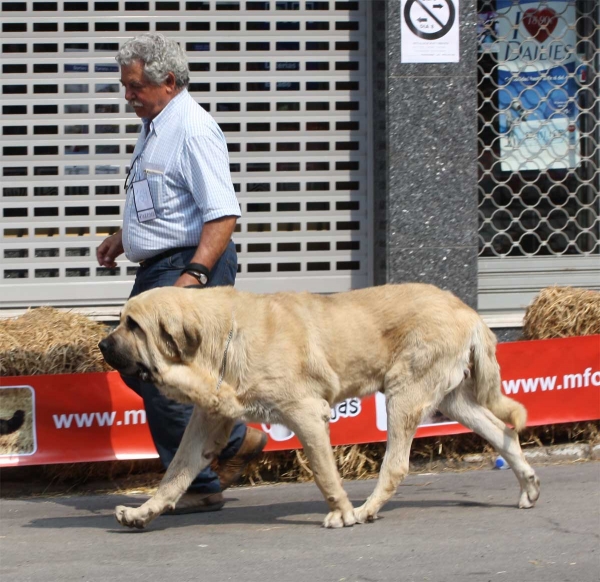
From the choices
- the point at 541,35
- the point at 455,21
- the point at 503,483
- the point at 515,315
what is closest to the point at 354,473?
the point at 503,483

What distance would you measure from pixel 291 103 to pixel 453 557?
14.9 feet

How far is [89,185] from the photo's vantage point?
27.3 feet

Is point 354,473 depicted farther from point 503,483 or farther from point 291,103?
point 291,103

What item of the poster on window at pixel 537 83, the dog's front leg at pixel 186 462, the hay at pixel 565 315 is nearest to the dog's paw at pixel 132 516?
the dog's front leg at pixel 186 462

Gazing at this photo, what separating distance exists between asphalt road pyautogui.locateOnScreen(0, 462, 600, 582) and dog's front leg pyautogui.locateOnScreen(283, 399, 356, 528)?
20cm

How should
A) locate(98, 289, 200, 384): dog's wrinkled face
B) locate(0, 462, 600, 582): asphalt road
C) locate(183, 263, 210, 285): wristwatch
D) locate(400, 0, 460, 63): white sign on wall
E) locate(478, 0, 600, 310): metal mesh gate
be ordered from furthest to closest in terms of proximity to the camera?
1. locate(478, 0, 600, 310): metal mesh gate
2. locate(400, 0, 460, 63): white sign on wall
3. locate(183, 263, 210, 285): wristwatch
4. locate(98, 289, 200, 384): dog's wrinkled face
5. locate(0, 462, 600, 582): asphalt road

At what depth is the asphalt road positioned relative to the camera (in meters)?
4.82

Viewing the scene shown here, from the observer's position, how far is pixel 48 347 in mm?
6762

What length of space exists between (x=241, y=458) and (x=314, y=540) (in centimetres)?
92

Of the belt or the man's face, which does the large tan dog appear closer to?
the belt

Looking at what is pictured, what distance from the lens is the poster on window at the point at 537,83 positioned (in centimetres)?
904

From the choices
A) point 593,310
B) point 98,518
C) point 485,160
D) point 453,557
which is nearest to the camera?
point 453,557

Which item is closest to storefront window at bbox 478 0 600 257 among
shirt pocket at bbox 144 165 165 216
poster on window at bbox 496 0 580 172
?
poster on window at bbox 496 0 580 172

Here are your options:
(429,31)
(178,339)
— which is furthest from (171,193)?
(429,31)
